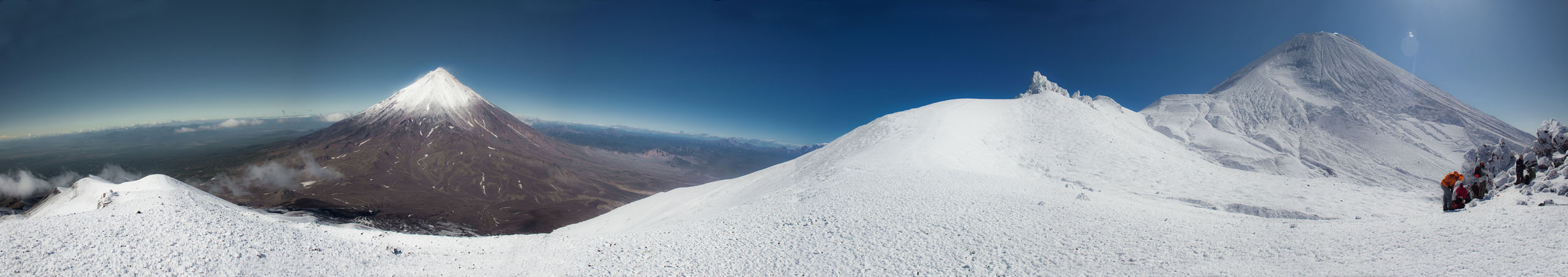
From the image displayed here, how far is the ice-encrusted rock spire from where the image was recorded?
4378 centimetres

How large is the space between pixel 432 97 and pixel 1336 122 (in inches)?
8547

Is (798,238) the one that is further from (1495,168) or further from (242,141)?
(242,141)

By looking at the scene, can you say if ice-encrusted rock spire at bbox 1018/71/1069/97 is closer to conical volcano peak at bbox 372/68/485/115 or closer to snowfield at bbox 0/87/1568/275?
snowfield at bbox 0/87/1568/275

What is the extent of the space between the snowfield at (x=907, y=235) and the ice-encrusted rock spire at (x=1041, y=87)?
2240cm

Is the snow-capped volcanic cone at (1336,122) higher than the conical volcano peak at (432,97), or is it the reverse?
the conical volcano peak at (432,97)

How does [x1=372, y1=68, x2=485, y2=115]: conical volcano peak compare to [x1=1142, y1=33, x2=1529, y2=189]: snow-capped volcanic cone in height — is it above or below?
above

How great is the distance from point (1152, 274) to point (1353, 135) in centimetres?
4857

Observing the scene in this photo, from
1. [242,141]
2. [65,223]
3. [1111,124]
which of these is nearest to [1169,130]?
[1111,124]

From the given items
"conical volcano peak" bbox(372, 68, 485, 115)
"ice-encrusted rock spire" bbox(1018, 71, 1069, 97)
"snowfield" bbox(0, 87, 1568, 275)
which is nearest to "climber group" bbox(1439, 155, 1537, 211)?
"snowfield" bbox(0, 87, 1568, 275)

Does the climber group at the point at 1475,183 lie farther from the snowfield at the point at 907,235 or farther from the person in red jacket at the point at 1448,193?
the snowfield at the point at 907,235

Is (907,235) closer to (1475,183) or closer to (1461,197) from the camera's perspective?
(1461,197)

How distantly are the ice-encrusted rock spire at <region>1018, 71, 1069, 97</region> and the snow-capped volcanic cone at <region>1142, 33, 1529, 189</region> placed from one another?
7.64 m

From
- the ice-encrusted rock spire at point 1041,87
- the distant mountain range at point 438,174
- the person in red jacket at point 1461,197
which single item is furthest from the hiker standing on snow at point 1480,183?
the distant mountain range at point 438,174

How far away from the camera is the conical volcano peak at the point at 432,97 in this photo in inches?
6422
